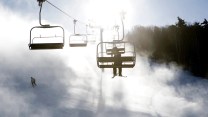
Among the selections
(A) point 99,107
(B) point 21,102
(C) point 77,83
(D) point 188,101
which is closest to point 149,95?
(D) point 188,101

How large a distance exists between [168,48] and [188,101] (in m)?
24.4

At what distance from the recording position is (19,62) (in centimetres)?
5631

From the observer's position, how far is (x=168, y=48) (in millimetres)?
62312

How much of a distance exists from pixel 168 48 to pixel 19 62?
89.8ft

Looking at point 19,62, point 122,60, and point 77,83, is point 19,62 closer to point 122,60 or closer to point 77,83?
point 77,83

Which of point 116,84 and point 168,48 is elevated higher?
point 168,48

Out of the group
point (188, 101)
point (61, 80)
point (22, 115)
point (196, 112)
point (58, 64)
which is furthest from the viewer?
point (58, 64)

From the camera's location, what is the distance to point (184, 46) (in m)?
61.1

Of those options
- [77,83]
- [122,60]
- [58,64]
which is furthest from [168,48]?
[122,60]

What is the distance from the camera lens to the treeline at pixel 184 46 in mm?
57938

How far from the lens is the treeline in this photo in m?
57.9

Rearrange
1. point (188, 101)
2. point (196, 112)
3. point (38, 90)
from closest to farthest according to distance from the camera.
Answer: point (196, 112) < point (38, 90) < point (188, 101)

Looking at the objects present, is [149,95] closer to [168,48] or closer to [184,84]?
[184,84]

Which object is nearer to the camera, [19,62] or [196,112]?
[196,112]
